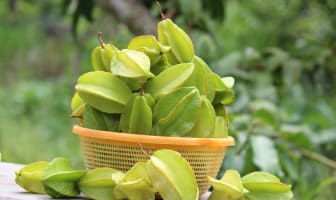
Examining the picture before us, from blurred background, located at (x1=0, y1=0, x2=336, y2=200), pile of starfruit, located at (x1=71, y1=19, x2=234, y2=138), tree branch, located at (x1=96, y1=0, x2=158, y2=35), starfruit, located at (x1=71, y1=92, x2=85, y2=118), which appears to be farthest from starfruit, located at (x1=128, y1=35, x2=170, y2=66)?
tree branch, located at (x1=96, y1=0, x2=158, y2=35)

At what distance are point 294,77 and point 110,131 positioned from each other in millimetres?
1417

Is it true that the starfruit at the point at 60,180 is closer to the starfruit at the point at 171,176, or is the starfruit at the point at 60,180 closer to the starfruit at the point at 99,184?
the starfruit at the point at 99,184

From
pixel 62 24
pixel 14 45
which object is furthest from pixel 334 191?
pixel 62 24

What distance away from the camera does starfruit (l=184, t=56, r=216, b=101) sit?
84 centimetres

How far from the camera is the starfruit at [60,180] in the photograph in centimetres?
78

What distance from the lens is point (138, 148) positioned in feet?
2.59

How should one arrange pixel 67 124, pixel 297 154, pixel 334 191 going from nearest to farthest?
pixel 297 154 < pixel 334 191 < pixel 67 124

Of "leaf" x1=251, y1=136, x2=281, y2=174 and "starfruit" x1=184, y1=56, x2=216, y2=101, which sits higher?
"starfruit" x1=184, y1=56, x2=216, y2=101

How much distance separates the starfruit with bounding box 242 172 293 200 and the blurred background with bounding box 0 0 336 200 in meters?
0.73

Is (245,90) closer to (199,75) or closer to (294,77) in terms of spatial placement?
(294,77)

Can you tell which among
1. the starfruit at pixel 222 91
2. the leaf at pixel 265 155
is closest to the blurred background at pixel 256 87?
the leaf at pixel 265 155

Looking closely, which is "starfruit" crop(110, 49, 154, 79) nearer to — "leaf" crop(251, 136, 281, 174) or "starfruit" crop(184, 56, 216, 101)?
"starfruit" crop(184, 56, 216, 101)

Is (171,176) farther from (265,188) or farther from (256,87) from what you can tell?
(256,87)

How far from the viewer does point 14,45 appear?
5.37 meters
